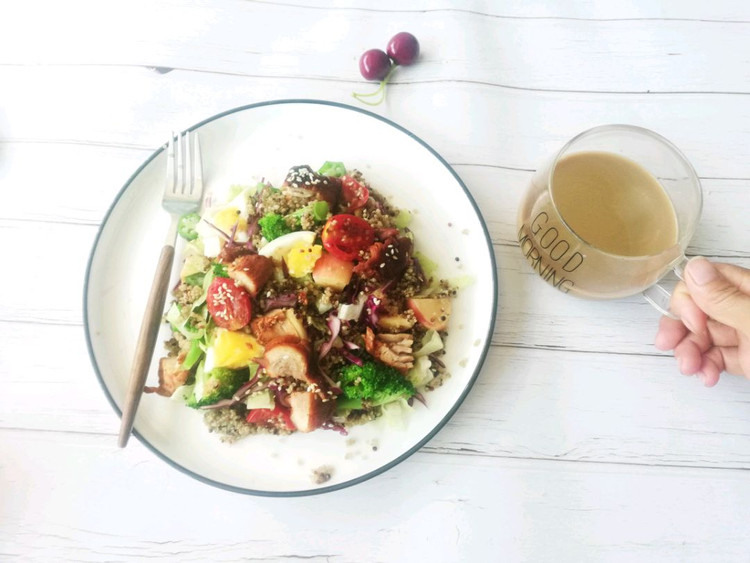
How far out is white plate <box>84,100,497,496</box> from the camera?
4.08 feet

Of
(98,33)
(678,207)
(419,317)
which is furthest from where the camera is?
(98,33)

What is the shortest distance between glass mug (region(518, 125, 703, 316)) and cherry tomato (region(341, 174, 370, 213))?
0.43 metres

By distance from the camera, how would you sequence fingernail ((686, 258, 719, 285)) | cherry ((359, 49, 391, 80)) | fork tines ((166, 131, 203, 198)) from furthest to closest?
cherry ((359, 49, 391, 80)) < fork tines ((166, 131, 203, 198)) < fingernail ((686, 258, 719, 285))

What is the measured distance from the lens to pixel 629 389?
139cm

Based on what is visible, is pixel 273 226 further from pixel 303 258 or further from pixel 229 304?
pixel 229 304

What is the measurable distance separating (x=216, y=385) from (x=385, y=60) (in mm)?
1081

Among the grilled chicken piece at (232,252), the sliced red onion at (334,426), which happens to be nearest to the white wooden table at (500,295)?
the sliced red onion at (334,426)

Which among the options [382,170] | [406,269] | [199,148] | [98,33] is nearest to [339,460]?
[406,269]

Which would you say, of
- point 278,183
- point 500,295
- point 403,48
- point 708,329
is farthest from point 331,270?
point 708,329

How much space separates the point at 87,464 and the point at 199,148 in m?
0.89

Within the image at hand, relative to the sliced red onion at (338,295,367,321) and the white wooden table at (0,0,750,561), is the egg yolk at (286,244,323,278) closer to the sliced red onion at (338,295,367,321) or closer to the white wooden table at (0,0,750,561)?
the sliced red onion at (338,295,367,321)

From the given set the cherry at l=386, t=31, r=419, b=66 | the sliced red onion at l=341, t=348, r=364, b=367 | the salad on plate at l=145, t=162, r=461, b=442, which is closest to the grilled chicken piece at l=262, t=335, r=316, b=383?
the salad on plate at l=145, t=162, r=461, b=442

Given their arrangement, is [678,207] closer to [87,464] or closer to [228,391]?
[228,391]

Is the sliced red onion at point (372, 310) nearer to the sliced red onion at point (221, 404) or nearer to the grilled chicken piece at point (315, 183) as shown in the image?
the grilled chicken piece at point (315, 183)
